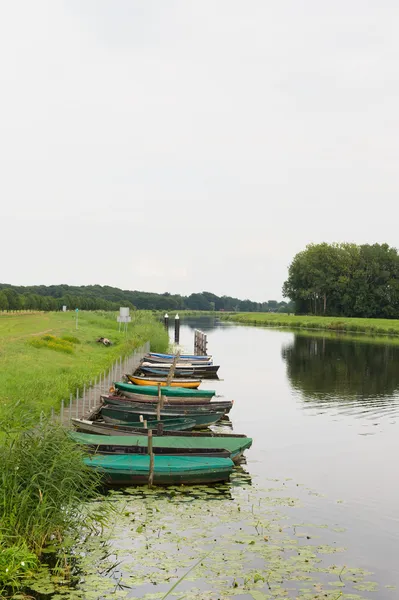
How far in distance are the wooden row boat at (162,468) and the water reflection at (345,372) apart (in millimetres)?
18408

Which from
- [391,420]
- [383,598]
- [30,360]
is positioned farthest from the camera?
[30,360]

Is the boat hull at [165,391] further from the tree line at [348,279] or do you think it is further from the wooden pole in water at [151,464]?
the tree line at [348,279]

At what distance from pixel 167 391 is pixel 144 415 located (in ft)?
23.6

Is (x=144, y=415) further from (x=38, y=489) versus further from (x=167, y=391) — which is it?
(x=38, y=489)

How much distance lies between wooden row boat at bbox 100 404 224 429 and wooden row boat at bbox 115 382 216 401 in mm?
4534

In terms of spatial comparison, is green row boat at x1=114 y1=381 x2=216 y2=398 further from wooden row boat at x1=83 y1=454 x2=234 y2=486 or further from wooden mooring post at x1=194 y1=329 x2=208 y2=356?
wooden mooring post at x1=194 y1=329 x2=208 y2=356

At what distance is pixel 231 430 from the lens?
25984 millimetres

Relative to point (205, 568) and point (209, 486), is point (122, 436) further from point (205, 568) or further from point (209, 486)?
point (205, 568)

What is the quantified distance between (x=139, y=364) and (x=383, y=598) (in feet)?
110

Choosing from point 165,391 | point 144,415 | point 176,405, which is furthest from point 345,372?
point 144,415

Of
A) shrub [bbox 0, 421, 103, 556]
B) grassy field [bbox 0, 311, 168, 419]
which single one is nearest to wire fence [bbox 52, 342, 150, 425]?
grassy field [bbox 0, 311, 168, 419]

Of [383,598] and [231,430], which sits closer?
[383,598]

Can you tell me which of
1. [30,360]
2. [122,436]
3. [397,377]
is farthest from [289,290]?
[122,436]

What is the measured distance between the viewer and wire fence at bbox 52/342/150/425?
22.3 meters
